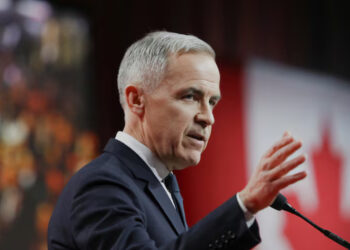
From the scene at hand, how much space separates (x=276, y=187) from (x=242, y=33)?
11.2 feet

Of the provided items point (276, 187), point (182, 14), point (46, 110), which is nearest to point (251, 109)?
point (182, 14)

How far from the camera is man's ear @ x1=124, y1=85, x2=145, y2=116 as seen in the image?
1.61 metres

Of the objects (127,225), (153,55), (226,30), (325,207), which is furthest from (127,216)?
(325,207)

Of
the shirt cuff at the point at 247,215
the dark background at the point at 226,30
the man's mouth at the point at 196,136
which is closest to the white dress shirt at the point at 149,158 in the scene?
the man's mouth at the point at 196,136

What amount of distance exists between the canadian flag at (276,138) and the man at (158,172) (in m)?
2.49

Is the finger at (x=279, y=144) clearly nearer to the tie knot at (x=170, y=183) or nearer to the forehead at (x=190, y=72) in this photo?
the forehead at (x=190, y=72)

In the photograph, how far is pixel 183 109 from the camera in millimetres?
1517

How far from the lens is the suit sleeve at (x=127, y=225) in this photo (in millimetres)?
1210

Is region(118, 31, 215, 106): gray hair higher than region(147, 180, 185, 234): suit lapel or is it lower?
higher

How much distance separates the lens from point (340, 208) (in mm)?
4953

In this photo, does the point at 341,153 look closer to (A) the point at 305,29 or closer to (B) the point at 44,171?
(A) the point at 305,29

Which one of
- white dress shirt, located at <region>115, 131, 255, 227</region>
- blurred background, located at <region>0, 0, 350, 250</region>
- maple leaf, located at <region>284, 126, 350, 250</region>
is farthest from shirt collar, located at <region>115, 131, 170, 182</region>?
maple leaf, located at <region>284, 126, 350, 250</region>

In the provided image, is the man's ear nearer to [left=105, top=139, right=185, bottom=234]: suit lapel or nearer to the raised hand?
[left=105, top=139, right=185, bottom=234]: suit lapel

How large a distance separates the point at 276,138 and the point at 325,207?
2.64ft
